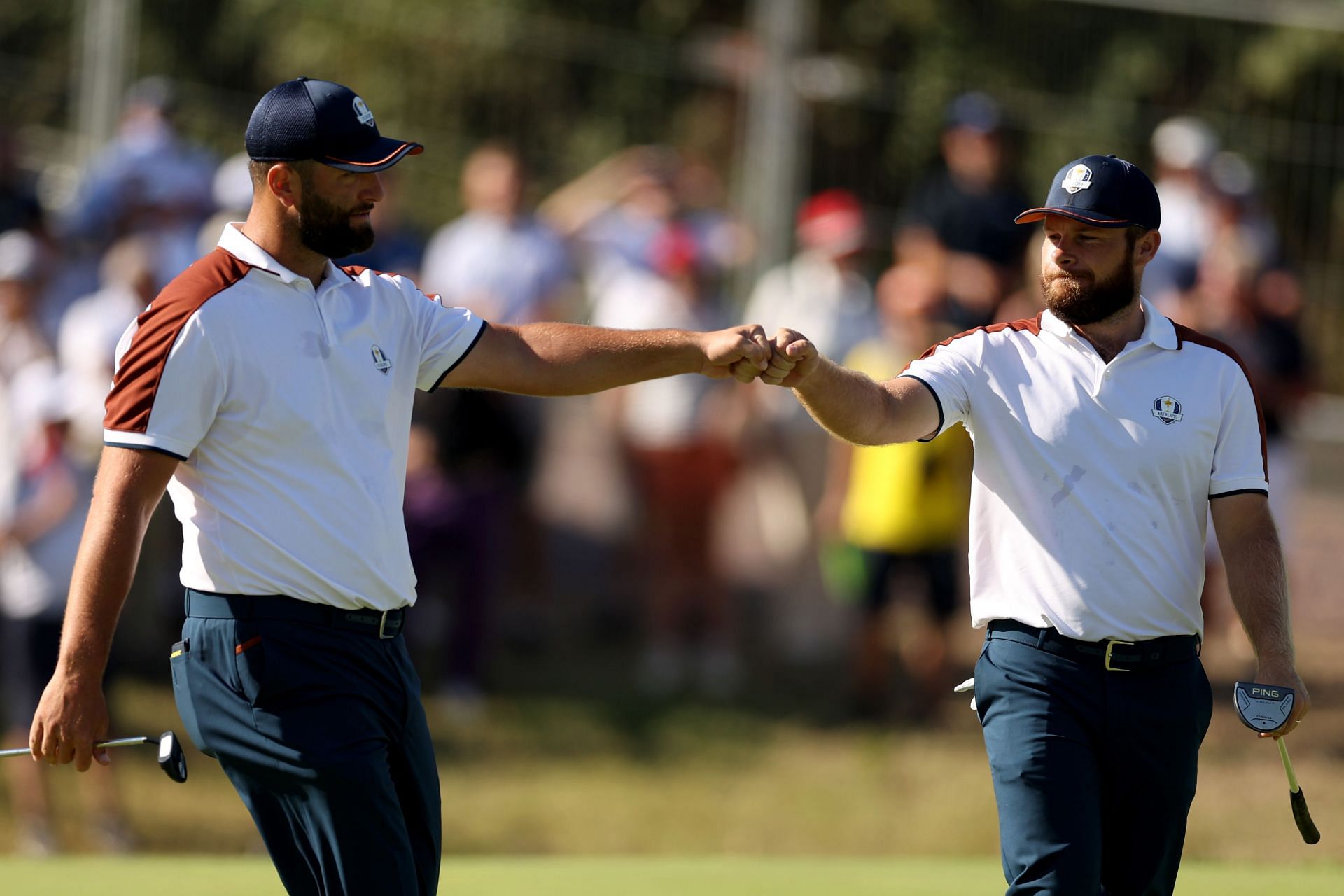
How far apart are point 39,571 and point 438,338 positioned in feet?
16.6

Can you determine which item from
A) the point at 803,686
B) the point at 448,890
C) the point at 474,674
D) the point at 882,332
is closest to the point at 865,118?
the point at 882,332

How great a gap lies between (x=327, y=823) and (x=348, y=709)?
10.7 inches

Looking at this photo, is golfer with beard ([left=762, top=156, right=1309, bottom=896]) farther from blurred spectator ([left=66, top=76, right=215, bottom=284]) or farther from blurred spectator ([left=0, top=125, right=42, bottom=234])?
blurred spectator ([left=0, top=125, right=42, bottom=234])

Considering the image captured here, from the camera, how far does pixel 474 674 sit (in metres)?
10.6

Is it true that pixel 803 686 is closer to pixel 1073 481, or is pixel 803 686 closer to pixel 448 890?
pixel 448 890

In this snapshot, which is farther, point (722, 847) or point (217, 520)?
point (722, 847)

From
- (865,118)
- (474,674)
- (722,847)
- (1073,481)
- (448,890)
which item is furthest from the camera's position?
(865,118)

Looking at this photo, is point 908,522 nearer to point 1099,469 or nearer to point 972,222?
point 972,222

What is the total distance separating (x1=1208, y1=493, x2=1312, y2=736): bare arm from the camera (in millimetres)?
4570

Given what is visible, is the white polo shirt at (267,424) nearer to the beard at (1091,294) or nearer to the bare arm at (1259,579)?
the beard at (1091,294)

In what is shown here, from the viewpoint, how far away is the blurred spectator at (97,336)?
9.56m

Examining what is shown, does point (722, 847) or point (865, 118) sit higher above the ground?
point (865, 118)

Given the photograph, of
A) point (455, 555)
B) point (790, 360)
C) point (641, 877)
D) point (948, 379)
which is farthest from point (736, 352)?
point (455, 555)

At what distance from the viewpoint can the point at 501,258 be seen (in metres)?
10.8
